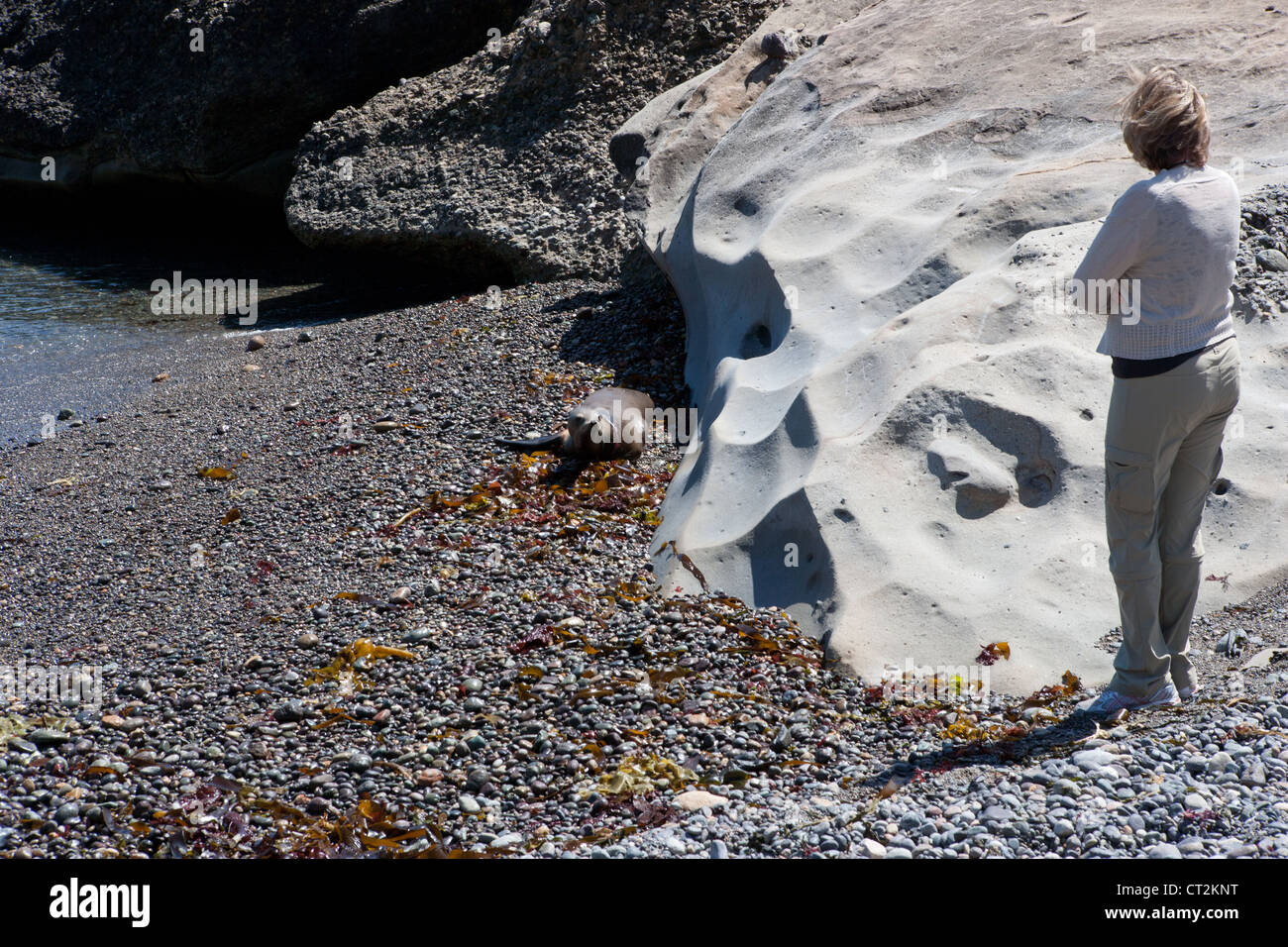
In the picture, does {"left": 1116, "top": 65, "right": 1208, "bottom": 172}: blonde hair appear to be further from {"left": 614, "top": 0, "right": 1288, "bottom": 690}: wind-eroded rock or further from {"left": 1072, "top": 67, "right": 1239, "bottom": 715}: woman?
{"left": 614, "top": 0, "right": 1288, "bottom": 690}: wind-eroded rock

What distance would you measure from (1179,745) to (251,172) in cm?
1379

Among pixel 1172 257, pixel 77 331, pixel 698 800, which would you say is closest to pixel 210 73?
pixel 77 331

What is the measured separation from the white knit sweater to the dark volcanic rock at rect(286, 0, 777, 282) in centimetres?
754

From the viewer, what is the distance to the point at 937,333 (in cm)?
549

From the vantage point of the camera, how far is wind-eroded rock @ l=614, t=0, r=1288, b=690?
15.5 feet

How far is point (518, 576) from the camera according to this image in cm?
557

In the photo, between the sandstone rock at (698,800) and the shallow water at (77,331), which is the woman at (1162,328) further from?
the shallow water at (77,331)

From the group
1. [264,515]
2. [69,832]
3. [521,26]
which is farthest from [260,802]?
[521,26]

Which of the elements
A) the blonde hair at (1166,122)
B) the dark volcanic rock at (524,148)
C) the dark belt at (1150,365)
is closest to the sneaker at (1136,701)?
the dark belt at (1150,365)

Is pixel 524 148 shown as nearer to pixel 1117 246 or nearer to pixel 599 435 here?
pixel 599 435

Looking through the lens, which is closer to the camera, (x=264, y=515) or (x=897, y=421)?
(x=897, y=421)

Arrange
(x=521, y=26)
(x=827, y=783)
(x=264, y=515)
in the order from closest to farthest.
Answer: (x=827, y=783)
(x=264, y=515)
(x=521, y=26)

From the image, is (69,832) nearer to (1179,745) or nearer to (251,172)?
(1179,745)

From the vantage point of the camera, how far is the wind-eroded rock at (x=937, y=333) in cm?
472
